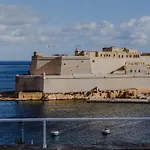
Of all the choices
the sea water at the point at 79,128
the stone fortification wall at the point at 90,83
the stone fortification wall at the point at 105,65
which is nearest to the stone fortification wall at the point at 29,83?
the stone fortification wall at the point at 90,83

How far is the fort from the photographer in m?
39.8

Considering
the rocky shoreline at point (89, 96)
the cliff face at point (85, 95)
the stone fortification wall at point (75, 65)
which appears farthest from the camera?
the stone fortification wall at point (75, 65)

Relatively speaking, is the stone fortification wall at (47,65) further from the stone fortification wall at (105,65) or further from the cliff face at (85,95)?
the cliff face at (85,95)

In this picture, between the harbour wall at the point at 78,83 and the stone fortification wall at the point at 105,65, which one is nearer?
the harbour wall at the point at 78,83

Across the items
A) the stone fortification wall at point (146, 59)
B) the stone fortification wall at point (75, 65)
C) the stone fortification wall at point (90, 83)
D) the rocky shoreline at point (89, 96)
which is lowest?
the rocky shoreline at point (89, 96)

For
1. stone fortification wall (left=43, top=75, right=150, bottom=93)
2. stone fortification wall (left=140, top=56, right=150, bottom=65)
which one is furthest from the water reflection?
stone fortification wall (left=140, top=56, right=150, bottom=65)

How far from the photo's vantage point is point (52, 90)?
3909 centimetres

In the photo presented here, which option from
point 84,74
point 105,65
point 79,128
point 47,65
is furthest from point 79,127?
point 105,65

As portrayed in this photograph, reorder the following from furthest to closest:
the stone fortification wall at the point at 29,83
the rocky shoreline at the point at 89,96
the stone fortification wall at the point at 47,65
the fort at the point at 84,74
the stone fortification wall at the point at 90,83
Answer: the stone fortification wall at the point at 47,65 → the stone fortification wall at the point at 29,83 → the fort at the point at 84,74 → the stone fortification wall at the point at 90,83 → the rocky shoreline at the point at 89,96

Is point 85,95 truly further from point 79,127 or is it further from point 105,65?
point 79,127

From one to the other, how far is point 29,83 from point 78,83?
4.83 metres

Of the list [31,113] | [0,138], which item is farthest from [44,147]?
[31,113]

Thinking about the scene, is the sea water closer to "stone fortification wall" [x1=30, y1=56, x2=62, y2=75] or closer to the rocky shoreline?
the rocky shoreline

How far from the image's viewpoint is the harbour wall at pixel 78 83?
3938 centimetres
